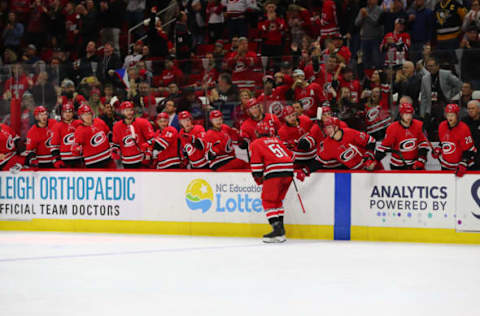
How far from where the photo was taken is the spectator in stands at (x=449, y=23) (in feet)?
37.0

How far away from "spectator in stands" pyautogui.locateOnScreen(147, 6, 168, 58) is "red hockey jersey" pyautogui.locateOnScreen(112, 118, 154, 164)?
3.01m

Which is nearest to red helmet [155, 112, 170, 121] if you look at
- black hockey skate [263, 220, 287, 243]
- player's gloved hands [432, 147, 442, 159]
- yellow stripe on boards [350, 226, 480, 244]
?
black hockey skate [263, 220, 287, 243]

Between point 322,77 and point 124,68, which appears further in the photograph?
point 124,68

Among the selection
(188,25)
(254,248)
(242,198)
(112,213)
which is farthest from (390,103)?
(188,25)

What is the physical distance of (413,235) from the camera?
8.47 meters

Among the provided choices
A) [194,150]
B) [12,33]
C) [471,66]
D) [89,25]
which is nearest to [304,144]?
[194,150]

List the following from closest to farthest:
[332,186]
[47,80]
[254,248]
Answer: [254,248]
[332,186]
[47,80]

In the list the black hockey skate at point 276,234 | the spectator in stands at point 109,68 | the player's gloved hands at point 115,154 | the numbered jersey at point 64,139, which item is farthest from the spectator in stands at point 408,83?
the numbered jersey at point 64,139

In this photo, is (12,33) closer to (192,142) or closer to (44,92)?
(44,92)

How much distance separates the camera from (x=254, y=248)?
26.5 feet

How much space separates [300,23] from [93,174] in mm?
5012

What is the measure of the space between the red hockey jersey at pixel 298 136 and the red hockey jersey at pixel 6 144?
12.4ft

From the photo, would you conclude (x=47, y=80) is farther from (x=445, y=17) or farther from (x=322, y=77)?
(x=445, y=17)

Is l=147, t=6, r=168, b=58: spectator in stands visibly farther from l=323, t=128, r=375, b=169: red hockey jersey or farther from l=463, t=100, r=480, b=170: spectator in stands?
l=463, t=100, r=480, b=170: spectator in stands
